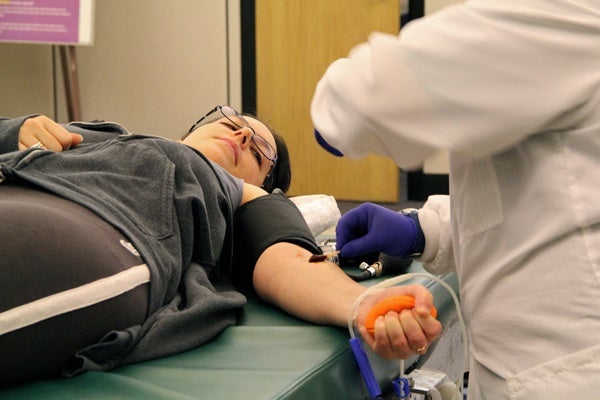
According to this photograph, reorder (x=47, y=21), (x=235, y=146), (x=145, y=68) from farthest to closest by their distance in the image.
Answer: (x=145, y=68) → (x=47, y=21) → (x=235, y=146)

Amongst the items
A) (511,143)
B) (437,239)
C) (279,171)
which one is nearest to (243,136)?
(279,171)

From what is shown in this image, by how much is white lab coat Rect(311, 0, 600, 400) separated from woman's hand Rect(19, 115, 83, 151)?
66 cm

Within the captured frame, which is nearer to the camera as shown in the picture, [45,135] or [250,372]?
[250,372]

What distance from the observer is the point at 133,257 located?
1023 millimetres

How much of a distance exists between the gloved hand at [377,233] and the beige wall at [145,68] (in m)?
3.75

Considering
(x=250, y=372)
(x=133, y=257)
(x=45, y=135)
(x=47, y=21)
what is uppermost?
(x=47, y=21)

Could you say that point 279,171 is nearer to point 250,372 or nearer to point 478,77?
point 250,372

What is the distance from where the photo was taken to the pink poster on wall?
4352mm

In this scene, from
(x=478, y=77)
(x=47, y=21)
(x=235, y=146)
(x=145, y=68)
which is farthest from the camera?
(x=145, y=68)

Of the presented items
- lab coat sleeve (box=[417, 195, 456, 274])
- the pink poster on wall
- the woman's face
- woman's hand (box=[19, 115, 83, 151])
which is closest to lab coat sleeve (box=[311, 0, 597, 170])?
lab coat sleeve (box=[417, 195, 456, 274])

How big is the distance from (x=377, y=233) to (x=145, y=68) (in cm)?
422

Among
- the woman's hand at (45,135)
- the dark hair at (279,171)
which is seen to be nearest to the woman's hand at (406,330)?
the woman's hand at (45,135)

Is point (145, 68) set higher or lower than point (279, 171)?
higher

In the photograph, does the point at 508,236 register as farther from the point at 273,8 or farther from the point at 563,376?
the point at 273,8
